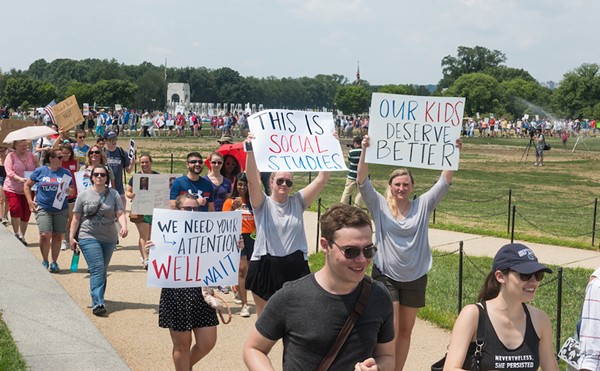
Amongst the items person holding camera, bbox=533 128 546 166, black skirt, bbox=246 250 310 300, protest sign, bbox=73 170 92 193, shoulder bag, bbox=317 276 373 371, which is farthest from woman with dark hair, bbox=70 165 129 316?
person holding camera, bbox=533 128 546 166

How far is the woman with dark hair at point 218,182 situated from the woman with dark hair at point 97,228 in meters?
1.09

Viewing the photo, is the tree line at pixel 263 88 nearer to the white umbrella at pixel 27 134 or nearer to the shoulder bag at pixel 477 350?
the white umbrella at pixel 27 134

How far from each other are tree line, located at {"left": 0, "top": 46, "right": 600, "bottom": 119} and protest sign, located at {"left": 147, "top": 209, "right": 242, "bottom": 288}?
319 feet

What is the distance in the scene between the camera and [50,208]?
476 inches

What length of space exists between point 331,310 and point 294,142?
4.01 m

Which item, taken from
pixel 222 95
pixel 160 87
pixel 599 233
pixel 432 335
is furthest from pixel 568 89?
pixel 432 335

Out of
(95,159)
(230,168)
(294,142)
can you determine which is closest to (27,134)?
(95,159)

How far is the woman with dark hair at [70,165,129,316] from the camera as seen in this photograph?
9.82 meters

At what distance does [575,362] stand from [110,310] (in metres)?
6.50

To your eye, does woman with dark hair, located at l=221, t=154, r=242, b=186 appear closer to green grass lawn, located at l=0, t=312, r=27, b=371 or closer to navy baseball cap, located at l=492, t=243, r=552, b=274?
green grass lawn, located at l=0, t=312, r=27, b=371

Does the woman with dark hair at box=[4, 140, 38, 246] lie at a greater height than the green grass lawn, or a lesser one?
greater

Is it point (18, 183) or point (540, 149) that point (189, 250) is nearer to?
point (18, 183)

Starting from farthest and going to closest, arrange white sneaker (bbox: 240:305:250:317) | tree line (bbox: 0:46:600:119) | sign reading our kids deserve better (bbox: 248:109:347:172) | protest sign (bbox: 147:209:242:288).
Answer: tree line (bbox: 0:46:600:119) < white sneaker (bbox: 240:305:250:317) < sign reading our kids deserve better (bbox: 248:109:347:172) < protest sign (bbox: 147:209:242:288)

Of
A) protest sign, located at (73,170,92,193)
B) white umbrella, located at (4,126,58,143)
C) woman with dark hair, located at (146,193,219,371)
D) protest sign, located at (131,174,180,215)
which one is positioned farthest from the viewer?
white umbrella, located at (4,126,58,143)
